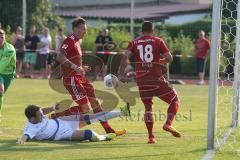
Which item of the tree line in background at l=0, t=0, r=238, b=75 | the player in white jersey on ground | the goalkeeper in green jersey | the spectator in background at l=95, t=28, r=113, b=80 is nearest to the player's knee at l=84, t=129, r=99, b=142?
the player in white jersey on ground

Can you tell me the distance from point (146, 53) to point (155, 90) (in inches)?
25.4

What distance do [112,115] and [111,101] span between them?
5657mm

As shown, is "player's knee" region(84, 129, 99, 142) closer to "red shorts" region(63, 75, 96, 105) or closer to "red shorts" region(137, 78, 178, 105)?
"red shorts" region(63, 75, 96, 105)

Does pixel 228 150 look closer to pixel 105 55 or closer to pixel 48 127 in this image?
pixel 48 127

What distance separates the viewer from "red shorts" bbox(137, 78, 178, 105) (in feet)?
36.4

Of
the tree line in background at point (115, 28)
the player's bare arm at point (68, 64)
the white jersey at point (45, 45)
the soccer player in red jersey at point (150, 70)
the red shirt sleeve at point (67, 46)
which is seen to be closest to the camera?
the player's bare arm at point (68, 64)

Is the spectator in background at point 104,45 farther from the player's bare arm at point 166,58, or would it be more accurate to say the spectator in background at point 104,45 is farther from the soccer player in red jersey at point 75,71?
the player's bare arm at point 166,58

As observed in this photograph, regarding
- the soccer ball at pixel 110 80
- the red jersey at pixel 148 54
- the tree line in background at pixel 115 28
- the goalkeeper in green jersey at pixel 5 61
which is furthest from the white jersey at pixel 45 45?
the red jersey at pixel 148 54

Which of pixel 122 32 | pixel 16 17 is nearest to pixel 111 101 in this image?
pixel 122 32

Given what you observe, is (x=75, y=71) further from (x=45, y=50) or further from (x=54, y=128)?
(x=45, y=50)

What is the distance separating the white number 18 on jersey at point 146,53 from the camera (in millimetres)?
10992

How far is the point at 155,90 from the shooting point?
11.1 meters

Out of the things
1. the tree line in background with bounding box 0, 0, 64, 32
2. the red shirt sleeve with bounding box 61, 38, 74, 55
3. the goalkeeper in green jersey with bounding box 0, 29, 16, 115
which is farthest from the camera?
the tree line in background with bounding box 0, 0, 64, 32

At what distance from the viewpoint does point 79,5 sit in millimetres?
44969
